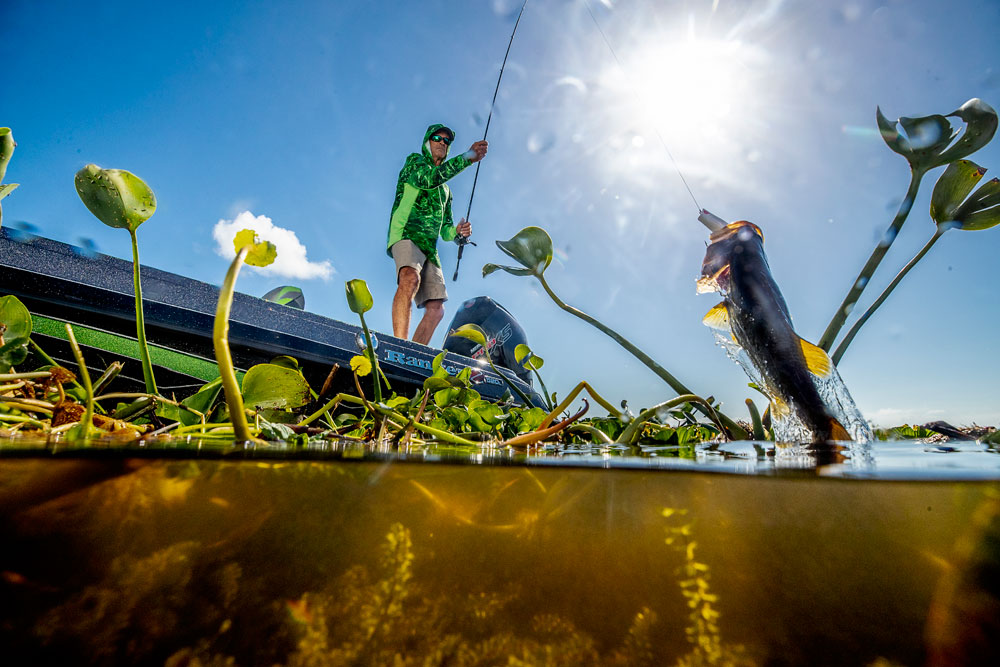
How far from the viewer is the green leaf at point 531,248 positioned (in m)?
1.78

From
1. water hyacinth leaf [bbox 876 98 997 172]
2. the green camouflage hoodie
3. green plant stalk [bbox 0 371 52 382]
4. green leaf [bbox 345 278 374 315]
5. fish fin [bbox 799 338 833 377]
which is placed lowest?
green plant stalk [bbox 0 371 52 382]

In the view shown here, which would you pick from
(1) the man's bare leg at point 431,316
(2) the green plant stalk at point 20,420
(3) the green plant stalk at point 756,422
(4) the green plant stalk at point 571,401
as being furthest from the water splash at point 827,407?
(1) the man's bare leg at point 431,316

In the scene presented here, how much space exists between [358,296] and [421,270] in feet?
12.9

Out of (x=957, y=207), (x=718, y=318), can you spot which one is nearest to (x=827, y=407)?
(x=718, y=318)

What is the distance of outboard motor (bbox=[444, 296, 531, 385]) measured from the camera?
498 centimetres

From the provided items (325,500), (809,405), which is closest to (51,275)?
(325,500)

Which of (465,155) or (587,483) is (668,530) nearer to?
(587,483)

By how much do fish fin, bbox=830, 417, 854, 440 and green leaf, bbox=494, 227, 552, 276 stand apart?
1131 millimetres

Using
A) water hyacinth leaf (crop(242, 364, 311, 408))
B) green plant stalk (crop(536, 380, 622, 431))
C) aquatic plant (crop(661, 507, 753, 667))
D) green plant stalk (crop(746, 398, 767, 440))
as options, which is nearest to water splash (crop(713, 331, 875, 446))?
green plant stalk (crop(746, 398, 767, 440))

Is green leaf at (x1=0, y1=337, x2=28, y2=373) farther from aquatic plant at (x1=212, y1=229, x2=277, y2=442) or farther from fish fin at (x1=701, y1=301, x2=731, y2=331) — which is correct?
fish fin at (x1=701, y1=301, x2=731, y2=331)

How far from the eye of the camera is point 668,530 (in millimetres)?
656

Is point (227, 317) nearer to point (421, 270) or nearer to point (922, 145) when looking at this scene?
point (922, 145)

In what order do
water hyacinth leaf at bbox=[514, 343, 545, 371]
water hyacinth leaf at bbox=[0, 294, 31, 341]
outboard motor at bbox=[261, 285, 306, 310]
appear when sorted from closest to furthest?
water hyacinth leaf at bbox=[0, 294, 31, 341] → water hyacinth leaf at bbox=[514, 343, 545, 371] → outboard motor at bbox=[261, 285, 306, 310]

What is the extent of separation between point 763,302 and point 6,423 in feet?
6.22
